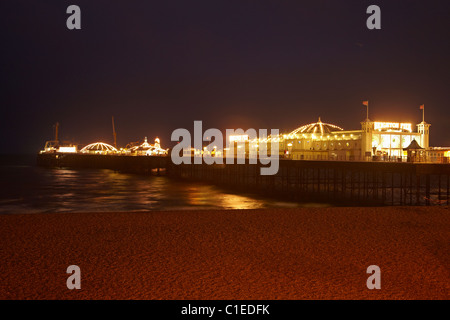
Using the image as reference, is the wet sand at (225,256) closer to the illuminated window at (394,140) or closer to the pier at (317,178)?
the pier at (317,178)

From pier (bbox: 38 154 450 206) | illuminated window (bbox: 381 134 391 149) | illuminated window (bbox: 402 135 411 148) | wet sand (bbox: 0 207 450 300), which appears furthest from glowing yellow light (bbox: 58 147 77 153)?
wet sand (bbox: 0 207 450 300)

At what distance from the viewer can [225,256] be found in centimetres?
823

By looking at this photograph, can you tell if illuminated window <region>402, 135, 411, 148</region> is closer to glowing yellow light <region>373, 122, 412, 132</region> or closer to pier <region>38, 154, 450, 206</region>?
glowing yellow light <region>373, 122, 412, 132</region>

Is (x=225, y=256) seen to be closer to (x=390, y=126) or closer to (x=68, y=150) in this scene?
(x=390, y=126)

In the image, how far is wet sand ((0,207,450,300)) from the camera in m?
6.26

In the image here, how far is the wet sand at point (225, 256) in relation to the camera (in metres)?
6.26

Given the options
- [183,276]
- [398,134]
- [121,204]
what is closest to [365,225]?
[183,276]

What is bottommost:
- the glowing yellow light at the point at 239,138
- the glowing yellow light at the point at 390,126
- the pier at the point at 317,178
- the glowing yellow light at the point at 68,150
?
the pier at the point at 317,178

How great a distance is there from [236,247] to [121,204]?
21.3m

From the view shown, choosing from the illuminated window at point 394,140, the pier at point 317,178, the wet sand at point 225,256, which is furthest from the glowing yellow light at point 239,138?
the wet sand at point 225,256

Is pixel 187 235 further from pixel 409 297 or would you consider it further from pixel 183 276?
pixel 409 297
